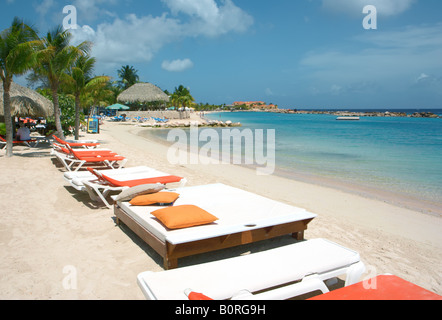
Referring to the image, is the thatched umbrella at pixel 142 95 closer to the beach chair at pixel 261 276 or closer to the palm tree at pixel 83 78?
the palm tree at pixel 83 78

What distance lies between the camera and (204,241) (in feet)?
9.74

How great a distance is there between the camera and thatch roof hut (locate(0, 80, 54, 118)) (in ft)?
35.7

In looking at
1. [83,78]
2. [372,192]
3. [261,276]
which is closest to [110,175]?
[261,276]

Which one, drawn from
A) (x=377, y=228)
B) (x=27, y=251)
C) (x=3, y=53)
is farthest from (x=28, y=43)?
(x=377, y=228)

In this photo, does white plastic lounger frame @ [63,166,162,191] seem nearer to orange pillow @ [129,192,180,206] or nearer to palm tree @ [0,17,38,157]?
orange pillow @ [129,192,180,206]

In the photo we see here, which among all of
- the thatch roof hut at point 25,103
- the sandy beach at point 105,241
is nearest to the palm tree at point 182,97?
the thatch roof hut at point 25,103

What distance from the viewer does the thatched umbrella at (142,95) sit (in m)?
36.8

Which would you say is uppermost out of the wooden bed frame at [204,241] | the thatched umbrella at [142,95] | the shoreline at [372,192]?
the thatched umbrella at [142,95]

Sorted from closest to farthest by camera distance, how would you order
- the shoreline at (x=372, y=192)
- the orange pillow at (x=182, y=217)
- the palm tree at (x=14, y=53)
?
the orange pillow at (x=182, y=217) → the shoreline at (x=372, y=192) → the palm tree at (x=14, y=53)

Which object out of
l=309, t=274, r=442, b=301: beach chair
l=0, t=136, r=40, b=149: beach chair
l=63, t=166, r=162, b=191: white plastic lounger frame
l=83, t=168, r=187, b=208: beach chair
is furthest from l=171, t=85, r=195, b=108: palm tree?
l=309, t=274, r=442, b=301: beach chair

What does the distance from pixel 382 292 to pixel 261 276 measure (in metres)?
0.79

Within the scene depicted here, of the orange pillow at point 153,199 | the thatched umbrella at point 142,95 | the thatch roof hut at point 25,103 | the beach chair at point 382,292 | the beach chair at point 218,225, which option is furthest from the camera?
the thatched umbrella at point 142,95

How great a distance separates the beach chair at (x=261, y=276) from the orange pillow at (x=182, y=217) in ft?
2.11
